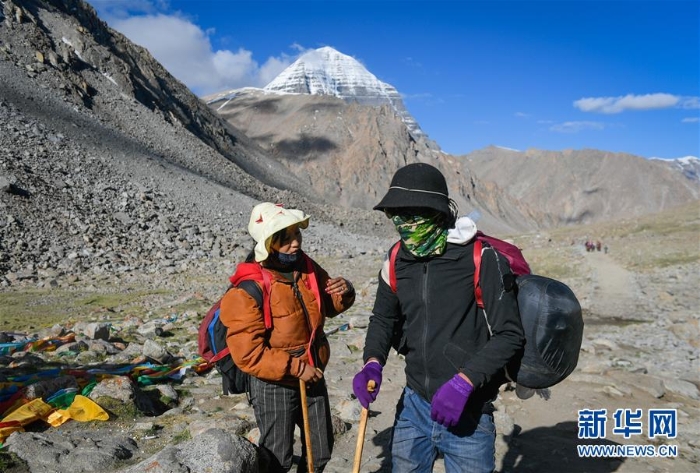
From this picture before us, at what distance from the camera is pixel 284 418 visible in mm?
3590

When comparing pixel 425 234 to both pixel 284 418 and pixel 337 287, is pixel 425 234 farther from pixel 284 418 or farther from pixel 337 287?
pixel 284 418

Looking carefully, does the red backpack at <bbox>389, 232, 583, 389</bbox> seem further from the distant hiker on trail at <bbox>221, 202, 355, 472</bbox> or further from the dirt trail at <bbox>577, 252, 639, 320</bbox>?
the dirt trail at <bbox>577, 252, 639, 320</bbox>

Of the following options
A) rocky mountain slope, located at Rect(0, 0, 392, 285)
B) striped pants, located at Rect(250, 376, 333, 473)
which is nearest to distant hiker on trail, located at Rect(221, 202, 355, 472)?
striped pants, located at Rect(250, 376, 333, 473)

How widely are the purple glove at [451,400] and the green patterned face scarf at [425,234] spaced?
65cm

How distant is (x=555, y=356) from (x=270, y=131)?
115m

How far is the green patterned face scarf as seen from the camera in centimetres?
282

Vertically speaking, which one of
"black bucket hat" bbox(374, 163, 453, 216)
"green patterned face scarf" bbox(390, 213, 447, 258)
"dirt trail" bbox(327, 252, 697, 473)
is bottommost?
"dirt trail" bbox(327, 252, 697, 473)

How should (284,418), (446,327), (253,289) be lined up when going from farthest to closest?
(284,418) → (253,289) → (446,327)

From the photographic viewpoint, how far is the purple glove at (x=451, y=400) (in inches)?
103

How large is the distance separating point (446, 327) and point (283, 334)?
3.75ft

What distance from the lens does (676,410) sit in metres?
6.59

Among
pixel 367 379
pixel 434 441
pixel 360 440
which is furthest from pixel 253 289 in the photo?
pixel 434 441

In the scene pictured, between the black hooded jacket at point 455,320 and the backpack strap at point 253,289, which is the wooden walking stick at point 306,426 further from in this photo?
the black hooded jacket at point 455,320

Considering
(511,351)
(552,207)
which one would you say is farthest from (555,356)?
(552,207)
